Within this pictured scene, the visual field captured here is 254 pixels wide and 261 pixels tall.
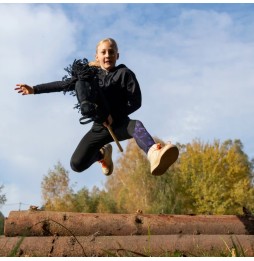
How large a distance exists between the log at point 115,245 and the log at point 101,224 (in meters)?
0.18

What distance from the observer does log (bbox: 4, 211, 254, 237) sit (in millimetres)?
5583

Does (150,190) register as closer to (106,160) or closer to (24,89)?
(106,160)

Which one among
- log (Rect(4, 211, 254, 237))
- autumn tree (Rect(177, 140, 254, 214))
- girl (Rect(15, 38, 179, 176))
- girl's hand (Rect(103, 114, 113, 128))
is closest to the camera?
girl (Rect(15, 38, 179, 176))

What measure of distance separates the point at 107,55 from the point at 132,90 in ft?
2.26

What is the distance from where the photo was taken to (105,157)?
271 inches

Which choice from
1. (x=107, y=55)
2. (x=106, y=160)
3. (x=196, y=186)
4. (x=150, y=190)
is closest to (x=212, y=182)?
(x=196, y=186)

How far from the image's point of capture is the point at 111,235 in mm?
5688

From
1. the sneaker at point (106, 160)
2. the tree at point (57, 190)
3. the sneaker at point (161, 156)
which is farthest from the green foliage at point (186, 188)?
the sneaker at point (161, 156)

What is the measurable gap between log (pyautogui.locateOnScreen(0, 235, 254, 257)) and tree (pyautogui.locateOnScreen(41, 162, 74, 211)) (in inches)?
1093

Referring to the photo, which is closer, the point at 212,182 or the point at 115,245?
the point at 115,245

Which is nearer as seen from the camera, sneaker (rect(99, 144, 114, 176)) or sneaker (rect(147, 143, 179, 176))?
sneaker (rect(147, 143, 179, 176))

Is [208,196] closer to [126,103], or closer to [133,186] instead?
[133,186]

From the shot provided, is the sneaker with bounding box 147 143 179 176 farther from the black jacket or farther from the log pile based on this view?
the log pile

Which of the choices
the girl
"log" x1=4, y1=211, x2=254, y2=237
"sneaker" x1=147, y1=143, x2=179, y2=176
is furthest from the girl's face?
"log" x1=4, y1=211, x2=254, y2=237
